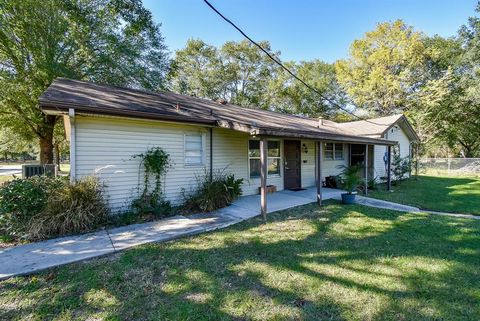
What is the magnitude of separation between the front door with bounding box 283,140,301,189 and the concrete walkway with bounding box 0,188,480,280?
2780 mm

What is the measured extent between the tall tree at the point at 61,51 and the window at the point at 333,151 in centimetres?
983

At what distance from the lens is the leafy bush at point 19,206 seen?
4711mm

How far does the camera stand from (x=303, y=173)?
10898mm

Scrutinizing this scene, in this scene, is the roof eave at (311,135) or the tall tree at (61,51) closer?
the roof eave at (311,135)

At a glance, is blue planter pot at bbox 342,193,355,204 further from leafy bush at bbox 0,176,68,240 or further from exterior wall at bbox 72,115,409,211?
leafy bush at bbox 0,176,68,240

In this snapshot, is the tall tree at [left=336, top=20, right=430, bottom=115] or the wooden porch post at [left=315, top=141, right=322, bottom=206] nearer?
the wooden porch post at [left=315, top=141, right=322, bottom=206]

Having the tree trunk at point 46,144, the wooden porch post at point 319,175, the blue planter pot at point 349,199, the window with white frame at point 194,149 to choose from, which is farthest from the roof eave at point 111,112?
the tree trunk at point 46,144

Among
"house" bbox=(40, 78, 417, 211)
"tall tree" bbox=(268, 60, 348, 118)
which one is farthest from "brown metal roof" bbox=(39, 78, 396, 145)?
"tall tree" bbox=(268, 60, 348, 118)

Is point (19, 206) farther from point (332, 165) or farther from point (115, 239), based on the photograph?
point (332, 165)

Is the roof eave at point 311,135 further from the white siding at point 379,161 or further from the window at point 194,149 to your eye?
the white siding at point 379,161

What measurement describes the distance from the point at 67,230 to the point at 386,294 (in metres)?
5.68

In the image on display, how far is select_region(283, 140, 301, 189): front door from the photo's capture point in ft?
33.4

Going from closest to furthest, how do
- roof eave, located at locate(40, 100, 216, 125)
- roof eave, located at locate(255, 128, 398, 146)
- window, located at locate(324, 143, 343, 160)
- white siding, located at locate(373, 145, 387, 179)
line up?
roof eave, located at locate(40, 100, 216, 125) → roof eave, located at locate(255, 128, 398, 146) → window, located at locate(324, 143, 343, 160) → white siding, located at locate(373, 145, 387, 179)

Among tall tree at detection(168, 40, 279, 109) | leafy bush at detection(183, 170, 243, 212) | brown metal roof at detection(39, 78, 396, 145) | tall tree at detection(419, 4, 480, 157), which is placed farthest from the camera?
tall tree at detection(168, 40, 279, 109)
